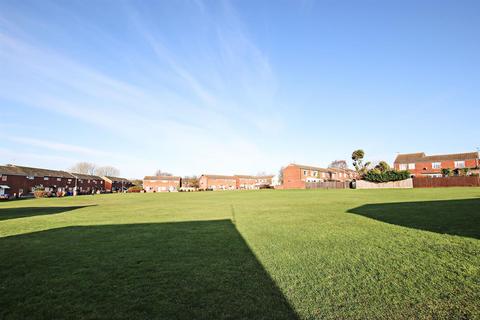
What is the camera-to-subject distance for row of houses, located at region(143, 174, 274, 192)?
99875mm

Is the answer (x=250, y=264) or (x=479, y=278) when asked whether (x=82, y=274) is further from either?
(x=479, y=278)

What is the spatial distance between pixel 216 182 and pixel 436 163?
7276 cm

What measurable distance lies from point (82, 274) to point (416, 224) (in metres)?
9.64

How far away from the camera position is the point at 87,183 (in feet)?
282

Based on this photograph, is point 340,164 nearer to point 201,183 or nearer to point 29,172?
point 201,183

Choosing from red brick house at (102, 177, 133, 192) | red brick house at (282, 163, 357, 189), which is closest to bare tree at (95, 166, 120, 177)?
red brick house at (102, 177, 133, 192)

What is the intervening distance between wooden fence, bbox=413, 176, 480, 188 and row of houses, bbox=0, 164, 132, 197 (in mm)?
77724

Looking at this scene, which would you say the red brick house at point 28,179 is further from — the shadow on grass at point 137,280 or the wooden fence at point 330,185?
the shadow on grass at point 137,280

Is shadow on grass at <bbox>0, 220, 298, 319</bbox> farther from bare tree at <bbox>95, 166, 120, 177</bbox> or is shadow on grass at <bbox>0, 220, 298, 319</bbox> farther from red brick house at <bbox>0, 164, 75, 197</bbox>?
bare tree at <bbox>95, 166, 120, 177</bbox>

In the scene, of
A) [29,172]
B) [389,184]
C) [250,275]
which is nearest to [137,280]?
[250,275]

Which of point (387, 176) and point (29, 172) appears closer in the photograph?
point (387, 176)

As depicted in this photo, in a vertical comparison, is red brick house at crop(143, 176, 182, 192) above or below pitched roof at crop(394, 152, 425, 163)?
below

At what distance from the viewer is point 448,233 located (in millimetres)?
6848

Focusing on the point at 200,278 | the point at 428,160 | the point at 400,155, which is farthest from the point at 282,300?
the point at 400,155
